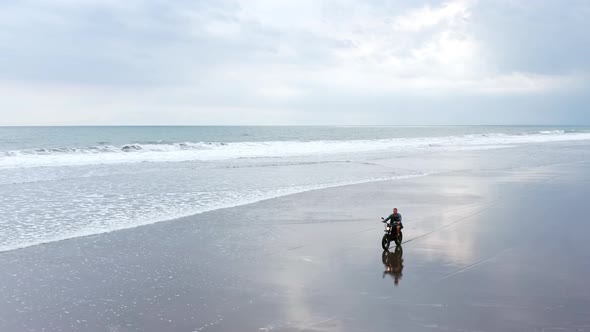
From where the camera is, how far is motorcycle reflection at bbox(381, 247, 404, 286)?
27.4ft

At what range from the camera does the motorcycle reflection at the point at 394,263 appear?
8359mm

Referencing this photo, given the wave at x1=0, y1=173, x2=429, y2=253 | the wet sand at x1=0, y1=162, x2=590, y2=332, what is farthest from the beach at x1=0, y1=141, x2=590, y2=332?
the wave at x1=0, y1=173, x2=429, y2=253

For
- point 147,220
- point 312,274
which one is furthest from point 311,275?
point 147,220

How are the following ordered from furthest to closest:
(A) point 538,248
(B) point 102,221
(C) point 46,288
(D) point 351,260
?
(B) point 102,221 → (A) point 538,248 → (D) point 351,260 → (C) point 46,288

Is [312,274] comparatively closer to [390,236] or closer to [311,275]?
[311,275]

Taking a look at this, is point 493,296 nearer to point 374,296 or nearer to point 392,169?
point 374,296

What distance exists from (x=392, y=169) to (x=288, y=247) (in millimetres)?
18815


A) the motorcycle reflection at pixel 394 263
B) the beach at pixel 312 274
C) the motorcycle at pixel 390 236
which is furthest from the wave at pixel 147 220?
the motorcycle reflection at pixel 394 263

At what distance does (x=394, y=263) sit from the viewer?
906cm

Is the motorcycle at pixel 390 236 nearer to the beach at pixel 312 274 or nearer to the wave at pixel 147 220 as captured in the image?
the beach at pixel 312 274

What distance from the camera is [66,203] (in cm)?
1598

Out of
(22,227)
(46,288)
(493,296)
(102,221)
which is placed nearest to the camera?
(493,296)

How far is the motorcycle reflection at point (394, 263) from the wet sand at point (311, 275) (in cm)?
6

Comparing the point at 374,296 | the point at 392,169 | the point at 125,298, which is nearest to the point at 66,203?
the point at 125,298
